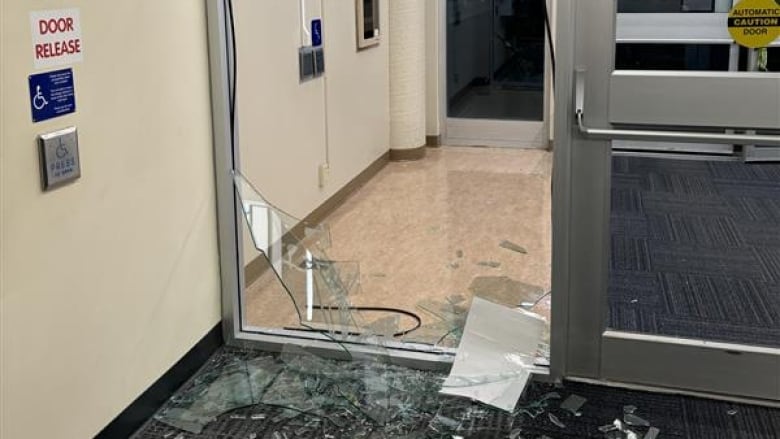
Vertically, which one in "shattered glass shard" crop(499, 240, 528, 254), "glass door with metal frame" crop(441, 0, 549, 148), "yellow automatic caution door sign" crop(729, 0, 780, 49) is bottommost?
"shattered glass shard" crop(499, 240, 528, 254)

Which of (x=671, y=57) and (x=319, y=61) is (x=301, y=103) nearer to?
(x=319, y=61)

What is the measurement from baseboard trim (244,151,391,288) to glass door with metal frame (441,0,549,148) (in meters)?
0.92

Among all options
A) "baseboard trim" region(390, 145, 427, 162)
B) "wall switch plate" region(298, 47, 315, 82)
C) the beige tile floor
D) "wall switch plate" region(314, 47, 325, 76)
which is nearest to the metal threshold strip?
the beige tile floor

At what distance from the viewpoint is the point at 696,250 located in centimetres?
396

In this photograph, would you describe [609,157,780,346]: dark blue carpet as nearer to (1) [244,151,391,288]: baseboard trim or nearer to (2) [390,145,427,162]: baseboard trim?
(1) [244,151,391,288]: baseboard trim

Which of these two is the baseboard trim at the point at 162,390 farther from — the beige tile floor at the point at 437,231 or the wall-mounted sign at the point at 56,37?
the wall-mounted sign at the point at 56,37

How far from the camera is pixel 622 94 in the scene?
251 cm

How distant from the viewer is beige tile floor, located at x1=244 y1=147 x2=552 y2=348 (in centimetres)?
361

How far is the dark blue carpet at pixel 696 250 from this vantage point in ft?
10.5

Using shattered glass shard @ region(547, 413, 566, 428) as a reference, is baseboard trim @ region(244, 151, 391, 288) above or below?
above

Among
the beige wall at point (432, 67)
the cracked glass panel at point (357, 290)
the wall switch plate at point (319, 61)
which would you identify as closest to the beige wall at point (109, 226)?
the cracked glass panel at point (357, 290)

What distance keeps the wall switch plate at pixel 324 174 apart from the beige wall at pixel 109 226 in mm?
1701

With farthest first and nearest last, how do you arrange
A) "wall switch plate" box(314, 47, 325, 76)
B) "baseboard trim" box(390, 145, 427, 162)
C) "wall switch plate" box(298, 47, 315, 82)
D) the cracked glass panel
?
1. "baseboard trim" box(390, 145, 427, 162)
2. "wall switch plate" box(314, 47, 325, 76)
3. "wall switch plate" box(298, 47, 315, 82)
4. the cracked glass panel

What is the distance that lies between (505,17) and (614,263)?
3275mm
